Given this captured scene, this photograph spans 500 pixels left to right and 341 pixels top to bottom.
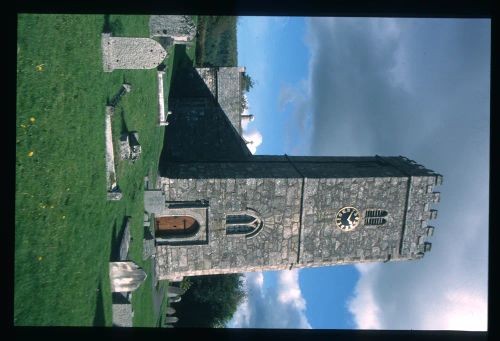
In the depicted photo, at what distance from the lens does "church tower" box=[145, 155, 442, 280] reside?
17625 millimetres

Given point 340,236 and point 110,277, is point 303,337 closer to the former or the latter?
point 110,277

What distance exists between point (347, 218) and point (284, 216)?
259 cm

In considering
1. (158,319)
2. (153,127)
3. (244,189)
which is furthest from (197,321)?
(153,127)

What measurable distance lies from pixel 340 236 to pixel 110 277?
10.5 metres

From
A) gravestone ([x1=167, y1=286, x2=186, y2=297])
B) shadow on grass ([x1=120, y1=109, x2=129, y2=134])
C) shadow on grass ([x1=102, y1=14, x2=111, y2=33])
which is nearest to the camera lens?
shadow on grass ([x1=102, y1=14, x2=111, y2=33])

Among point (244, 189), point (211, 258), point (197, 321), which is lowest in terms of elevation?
point (197, 321)

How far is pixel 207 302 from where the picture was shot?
33.0 m

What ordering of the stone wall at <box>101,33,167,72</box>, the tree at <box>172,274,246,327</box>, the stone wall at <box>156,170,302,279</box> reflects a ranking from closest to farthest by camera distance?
the stone wall at <box>101,33,167,72</box> → the stone wall at <box>156,170,302,279</box> → the tree at <box>172,274,246,327</box>

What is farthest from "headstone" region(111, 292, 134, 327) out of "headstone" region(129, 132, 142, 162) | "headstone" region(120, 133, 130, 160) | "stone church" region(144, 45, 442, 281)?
"stone church" region(144, 45, 442, 281)

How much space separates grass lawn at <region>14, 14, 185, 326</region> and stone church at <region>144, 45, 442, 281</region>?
20.1ft

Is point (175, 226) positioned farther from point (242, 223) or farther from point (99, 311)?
point (99, 311)

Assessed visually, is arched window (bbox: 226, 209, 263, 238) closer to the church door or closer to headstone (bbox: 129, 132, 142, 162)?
the church door

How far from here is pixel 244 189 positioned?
17.6 meters

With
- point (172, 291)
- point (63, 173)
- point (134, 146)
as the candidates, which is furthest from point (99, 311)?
point (172, 291)
